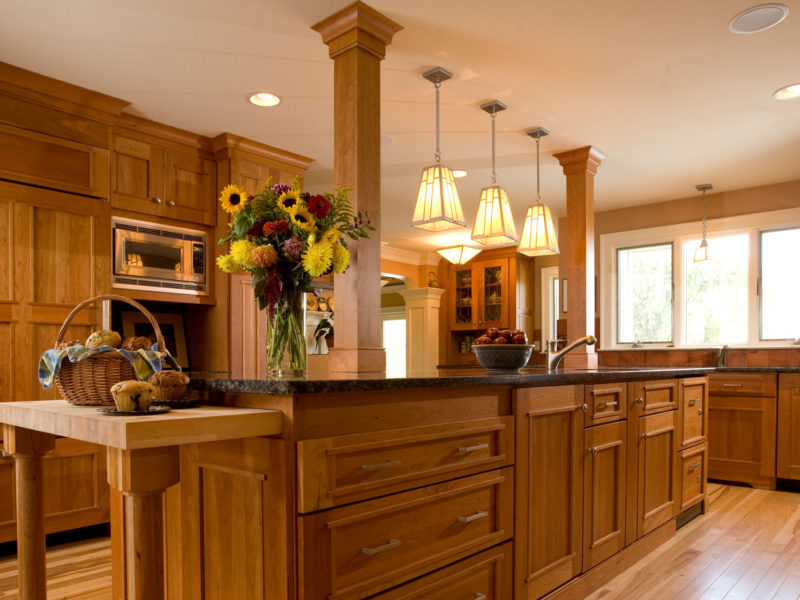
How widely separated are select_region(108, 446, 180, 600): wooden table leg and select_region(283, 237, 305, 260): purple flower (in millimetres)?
690

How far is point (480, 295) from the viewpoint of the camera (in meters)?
8.05

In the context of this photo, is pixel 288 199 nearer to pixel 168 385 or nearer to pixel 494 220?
pixel 168 385

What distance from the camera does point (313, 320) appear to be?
8039 millimetres

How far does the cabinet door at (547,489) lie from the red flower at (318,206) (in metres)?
0.88

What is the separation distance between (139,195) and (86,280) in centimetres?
62

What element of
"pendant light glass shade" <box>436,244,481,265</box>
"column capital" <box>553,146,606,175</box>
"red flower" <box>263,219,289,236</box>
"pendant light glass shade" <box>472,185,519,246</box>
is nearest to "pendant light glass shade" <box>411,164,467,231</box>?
"pendant light glass shade" <box>472,185,519,246</box>

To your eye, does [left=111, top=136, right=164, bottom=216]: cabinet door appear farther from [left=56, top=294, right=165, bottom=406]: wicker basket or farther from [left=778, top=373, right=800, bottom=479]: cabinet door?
[left=778, top=373, right=800, bottom=479]: cabinet door

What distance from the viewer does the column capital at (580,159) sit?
4.09 m

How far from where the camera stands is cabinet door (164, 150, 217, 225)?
145 inches

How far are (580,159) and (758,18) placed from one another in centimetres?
168

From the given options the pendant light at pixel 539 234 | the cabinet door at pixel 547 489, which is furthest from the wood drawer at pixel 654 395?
the pendant light at pixel 539 234

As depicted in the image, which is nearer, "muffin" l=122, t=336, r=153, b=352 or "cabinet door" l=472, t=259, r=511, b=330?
"muffin" l=122, t=336, r=153, b=352

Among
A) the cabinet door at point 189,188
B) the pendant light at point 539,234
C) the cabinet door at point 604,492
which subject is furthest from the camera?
the cabinet door at point 189,188

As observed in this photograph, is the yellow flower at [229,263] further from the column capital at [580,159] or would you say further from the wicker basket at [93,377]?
the column capital at [580,159]
